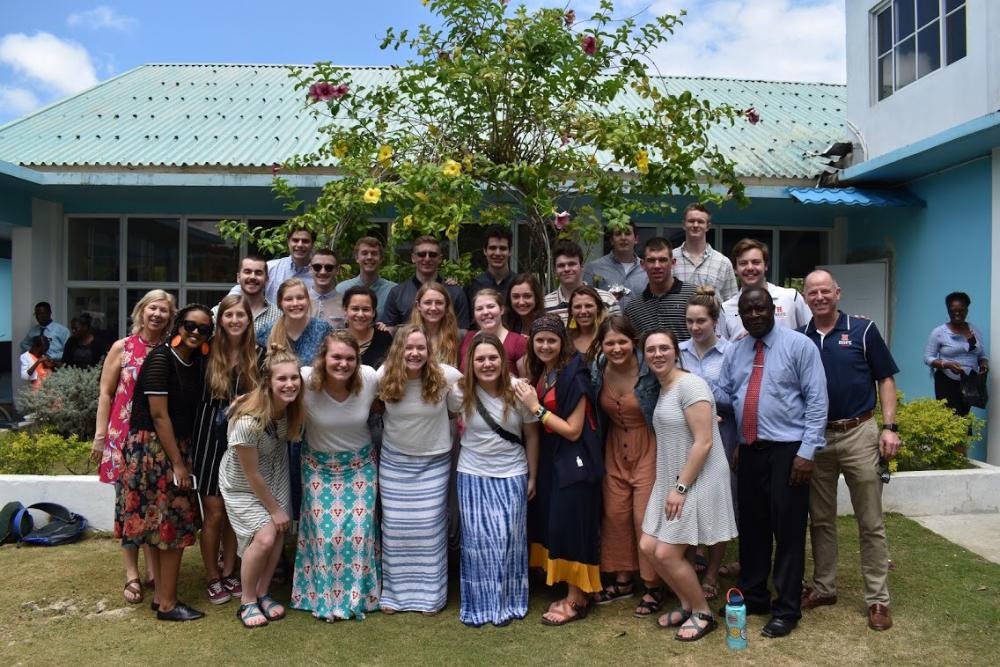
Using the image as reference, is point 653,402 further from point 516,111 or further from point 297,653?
point 516,111

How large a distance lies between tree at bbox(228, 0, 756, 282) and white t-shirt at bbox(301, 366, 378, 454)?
1418 mm

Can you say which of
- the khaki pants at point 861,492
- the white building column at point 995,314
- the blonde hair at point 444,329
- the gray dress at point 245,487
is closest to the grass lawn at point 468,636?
the khaki pants at point 861,492

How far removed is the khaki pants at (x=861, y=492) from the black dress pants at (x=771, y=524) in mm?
260

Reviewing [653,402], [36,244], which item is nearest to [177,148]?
[36,244]

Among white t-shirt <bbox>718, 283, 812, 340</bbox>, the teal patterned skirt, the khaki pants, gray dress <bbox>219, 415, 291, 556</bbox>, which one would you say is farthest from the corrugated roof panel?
gray dress <bbox>219, 415, 291, 556</bbox>

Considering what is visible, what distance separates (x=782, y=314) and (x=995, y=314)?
3.62m

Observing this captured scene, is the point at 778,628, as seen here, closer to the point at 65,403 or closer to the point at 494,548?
the point at 494,548

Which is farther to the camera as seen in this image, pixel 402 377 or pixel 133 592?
pixel 133 592

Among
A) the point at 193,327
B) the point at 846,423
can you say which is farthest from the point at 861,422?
the point at 193,327

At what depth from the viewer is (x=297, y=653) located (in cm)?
360

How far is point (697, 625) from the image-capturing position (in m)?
3.74

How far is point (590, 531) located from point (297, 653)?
149cm

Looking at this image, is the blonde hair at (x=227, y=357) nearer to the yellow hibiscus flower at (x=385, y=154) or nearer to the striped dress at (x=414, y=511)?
the striped dress at (x=414, y=511)

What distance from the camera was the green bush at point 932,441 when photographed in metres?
5.98
